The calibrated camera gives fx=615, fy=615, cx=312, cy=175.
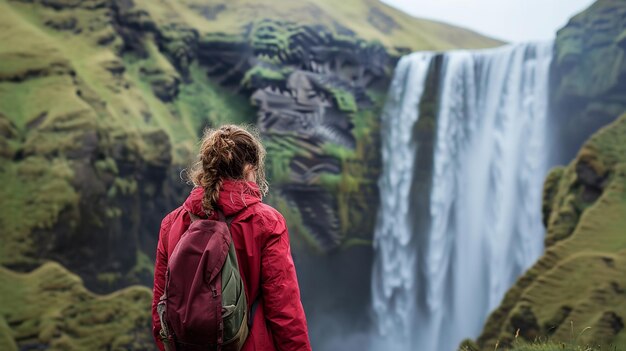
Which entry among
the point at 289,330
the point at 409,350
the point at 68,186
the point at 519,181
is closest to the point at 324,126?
the point at 519,181

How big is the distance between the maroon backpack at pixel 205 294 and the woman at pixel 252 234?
11cm

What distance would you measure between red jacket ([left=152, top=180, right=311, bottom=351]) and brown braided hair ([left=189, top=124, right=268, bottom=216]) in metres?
0.06

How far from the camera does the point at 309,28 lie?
2856 cm

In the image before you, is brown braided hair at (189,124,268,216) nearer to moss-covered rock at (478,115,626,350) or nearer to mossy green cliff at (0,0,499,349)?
moss-covered rock at (478,115,626,350)

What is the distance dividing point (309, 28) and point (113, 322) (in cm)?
1641

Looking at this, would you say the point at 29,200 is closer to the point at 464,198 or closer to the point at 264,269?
the point at 264,269

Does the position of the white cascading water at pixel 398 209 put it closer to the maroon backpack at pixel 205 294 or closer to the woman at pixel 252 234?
the woman at pixel 252 234

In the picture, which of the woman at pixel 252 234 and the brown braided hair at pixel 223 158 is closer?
the woman at pixel 252 234

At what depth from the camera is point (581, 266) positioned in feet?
48.8

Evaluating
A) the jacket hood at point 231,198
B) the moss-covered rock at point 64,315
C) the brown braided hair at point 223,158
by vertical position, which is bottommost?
the moss-covered rock at point 64,315

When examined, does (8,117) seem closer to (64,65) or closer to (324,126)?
(64,65)

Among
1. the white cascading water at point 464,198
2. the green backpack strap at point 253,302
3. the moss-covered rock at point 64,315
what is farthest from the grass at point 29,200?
the green backpack strap at point 253,302

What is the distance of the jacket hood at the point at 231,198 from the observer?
3705 mm

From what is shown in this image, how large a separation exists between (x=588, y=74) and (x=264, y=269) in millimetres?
21539
